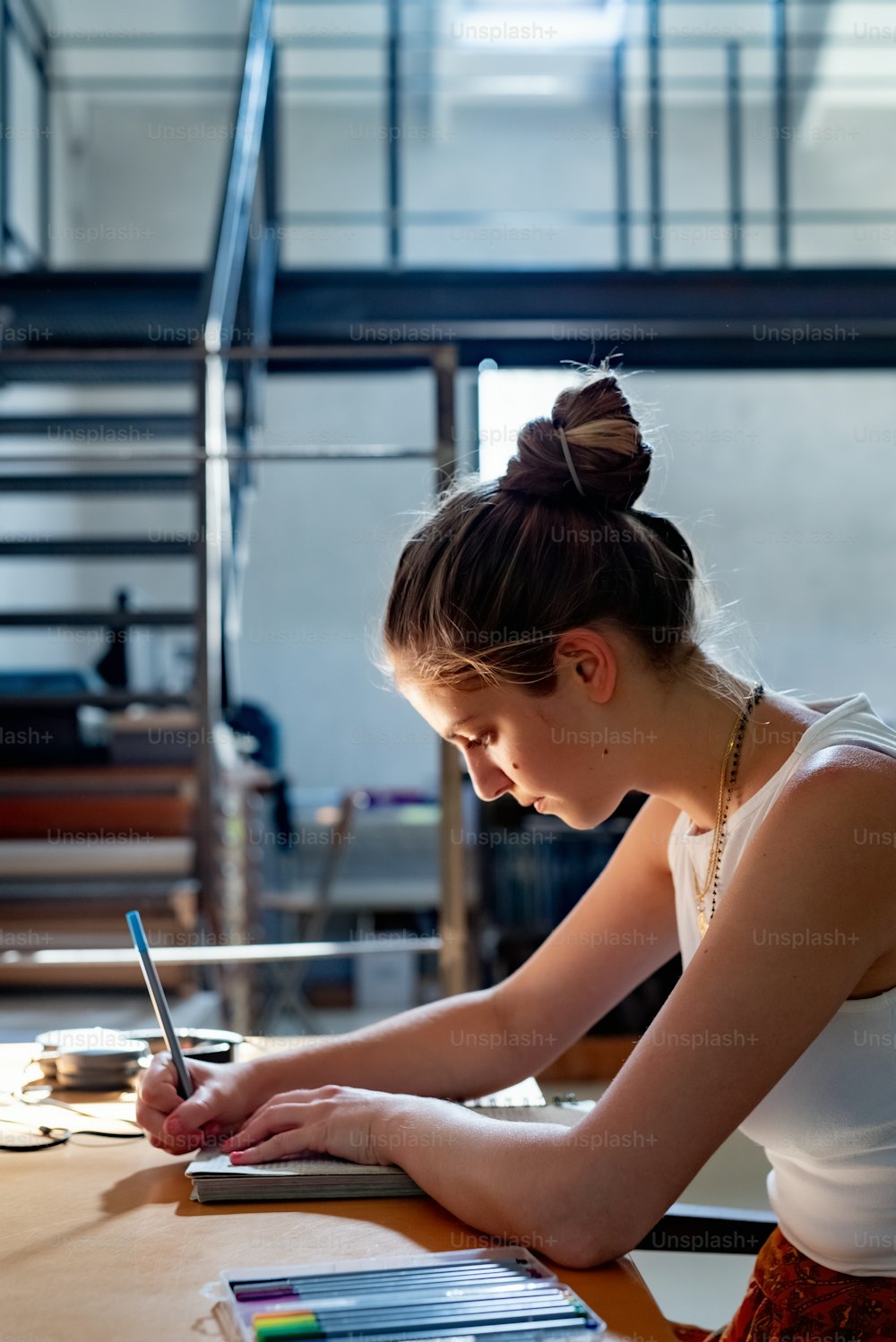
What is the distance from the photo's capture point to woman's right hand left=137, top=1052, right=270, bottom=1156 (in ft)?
3.77

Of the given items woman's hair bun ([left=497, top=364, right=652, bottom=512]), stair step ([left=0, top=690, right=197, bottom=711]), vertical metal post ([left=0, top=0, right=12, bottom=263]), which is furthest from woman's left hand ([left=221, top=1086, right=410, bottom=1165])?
vertical metal post ([left=0, top=0, right=12, bottom=263])

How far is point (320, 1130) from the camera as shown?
→ 1101 mm

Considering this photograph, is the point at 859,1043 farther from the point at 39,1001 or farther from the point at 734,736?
the point at 39,1001

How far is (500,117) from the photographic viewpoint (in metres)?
7.69

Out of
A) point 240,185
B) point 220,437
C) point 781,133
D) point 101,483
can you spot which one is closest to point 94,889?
point 101,483

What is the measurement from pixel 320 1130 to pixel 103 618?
2691mm

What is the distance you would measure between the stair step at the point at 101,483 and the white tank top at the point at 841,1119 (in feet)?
9.42

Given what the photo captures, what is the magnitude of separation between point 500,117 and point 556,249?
0.89 meters

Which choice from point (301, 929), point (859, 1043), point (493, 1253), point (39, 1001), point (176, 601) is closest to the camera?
point (493, 1253)

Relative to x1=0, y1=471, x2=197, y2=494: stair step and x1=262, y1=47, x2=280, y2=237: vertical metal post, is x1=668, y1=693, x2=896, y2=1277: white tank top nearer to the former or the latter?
x1=0, y1=471, x2=197, y2=494: stair step

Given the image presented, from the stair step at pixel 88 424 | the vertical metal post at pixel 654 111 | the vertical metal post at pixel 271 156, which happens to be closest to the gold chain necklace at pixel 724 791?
the stair step at pixel 88 424

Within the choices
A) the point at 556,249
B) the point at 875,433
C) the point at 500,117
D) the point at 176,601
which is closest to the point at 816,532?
the point at 875,433

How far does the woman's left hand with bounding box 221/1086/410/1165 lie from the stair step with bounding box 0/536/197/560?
9.05 ft

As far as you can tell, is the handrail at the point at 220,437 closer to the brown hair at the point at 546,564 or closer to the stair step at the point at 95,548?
the stair step at the point at 95,548
